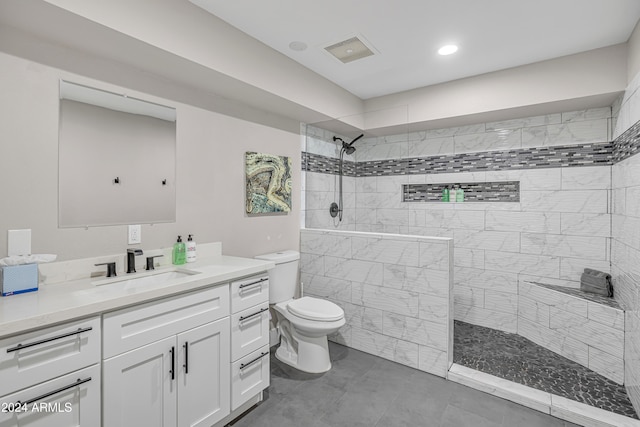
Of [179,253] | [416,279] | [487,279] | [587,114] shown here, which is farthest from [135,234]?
[587,114]

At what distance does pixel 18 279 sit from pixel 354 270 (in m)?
2.24

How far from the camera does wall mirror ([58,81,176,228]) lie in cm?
176

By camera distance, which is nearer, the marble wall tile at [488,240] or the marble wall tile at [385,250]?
the marble wall tile at [385,250]

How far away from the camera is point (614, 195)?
8.85 feet

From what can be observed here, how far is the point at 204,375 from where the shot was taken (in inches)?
68.6

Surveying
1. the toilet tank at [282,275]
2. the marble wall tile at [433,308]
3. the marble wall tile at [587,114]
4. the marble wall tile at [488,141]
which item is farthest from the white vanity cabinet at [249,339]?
the marble wall tile at [587,114]

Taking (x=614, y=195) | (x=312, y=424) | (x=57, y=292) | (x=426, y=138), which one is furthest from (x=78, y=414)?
(x=614, y=195)

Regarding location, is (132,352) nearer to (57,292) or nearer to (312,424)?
(57,292)

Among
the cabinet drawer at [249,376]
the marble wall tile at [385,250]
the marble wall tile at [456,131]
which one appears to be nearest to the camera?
the cabinet drawer at [249,376]

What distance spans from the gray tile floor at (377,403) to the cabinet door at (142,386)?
562 millimetres

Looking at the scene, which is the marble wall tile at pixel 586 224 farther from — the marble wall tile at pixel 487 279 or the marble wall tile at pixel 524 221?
the marble wall tile at pixel 487 279

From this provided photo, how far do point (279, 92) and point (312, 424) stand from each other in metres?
2.30

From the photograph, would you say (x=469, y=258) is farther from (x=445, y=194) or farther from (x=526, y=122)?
(x=526, y=122)

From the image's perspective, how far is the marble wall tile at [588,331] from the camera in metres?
2.33
